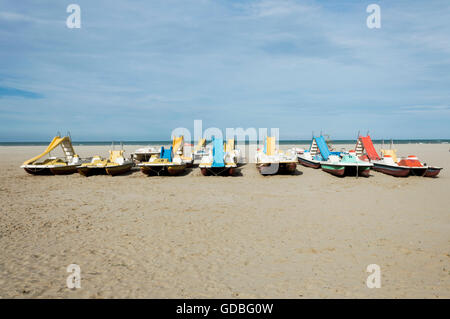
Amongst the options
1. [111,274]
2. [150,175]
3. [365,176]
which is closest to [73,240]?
[111,274]

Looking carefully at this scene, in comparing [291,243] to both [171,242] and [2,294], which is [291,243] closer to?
[171,242]

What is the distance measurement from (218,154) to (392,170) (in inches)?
403

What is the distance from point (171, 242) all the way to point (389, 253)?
183 inches

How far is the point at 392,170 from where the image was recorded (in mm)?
15477

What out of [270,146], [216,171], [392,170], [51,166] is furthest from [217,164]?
[392,170]

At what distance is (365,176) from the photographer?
50.4 feet

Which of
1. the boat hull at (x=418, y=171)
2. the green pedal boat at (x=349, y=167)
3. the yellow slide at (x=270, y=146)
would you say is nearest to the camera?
the boat hull at (x=418, y=171)

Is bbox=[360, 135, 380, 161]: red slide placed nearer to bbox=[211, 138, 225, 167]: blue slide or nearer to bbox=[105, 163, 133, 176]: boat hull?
bbox=[211, 138, 225, 167]: blue slide

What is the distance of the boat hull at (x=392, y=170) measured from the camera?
48.5ft

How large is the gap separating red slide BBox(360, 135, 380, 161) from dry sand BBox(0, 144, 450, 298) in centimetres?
714

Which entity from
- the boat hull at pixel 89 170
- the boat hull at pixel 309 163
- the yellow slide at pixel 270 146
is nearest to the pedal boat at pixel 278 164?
the yellow slide at pixel 270 146

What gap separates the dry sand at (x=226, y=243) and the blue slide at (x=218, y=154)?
3.93 metres

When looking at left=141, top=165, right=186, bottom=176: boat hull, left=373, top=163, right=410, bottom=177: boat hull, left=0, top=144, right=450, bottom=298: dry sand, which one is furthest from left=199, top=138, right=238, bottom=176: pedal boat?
left=373, top=163, right=410, bottom=177: boat hull

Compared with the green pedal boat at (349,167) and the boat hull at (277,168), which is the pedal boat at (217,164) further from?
the green pedal boat at (349,167)
